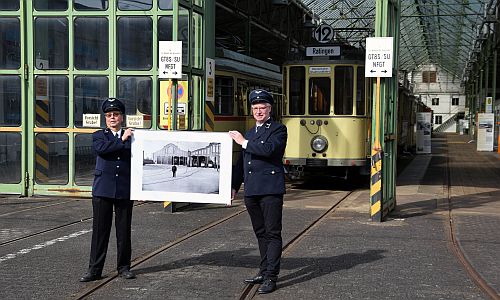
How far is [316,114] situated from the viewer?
48.1ft

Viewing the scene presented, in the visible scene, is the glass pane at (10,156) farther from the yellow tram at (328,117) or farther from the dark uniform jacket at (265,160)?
the dark uniform jacket at (265,160)

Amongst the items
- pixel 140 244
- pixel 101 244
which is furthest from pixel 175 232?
pixel 101 244

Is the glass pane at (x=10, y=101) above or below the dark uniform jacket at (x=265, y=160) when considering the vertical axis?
above

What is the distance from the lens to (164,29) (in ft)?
40.1

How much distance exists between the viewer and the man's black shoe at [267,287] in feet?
19.1

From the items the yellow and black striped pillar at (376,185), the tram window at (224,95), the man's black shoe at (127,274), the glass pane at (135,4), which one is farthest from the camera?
the tram window at (224,95)

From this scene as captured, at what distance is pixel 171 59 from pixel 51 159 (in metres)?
3.84

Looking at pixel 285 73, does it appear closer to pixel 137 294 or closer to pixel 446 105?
pixel 137 294

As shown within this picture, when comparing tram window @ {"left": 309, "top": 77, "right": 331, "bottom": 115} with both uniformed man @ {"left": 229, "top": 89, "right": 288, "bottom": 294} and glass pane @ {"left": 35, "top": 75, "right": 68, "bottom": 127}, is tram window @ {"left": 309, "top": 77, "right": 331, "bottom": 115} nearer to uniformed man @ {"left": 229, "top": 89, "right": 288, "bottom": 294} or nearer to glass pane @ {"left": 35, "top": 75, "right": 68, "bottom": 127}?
glass pane @ {"left": 35, "top": 75, "right": 68, "bottom": 127}

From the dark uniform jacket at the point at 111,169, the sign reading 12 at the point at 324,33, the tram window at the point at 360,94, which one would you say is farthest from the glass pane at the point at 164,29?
the sign reading 12 at the point at 324,33

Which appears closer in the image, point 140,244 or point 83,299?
point 83,299

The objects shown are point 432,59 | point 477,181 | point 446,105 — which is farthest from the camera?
point 446,105

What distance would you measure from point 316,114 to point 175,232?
21.6 ft

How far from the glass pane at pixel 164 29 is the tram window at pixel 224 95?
10.5 ft
